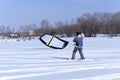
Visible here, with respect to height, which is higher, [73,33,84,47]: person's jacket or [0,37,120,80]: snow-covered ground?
[73,33,84,47]: person's jacket

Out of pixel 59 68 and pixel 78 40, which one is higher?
pixel 78 40

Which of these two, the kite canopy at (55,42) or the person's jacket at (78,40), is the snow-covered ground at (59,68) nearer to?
the person's jacket at (78,40)

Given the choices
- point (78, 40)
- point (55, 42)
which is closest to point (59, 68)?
point (78, 40)

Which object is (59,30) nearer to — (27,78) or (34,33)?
(34,33)

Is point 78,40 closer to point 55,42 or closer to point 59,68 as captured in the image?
point 59,68

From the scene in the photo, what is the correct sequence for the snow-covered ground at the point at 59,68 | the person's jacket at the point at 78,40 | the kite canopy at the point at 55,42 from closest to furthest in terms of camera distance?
the snow-covered ground at the point at 59,68
the person's jacket at the point at 78,40
the kite canopy at the point at 55,42

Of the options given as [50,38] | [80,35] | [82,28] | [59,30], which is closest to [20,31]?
[59,30]

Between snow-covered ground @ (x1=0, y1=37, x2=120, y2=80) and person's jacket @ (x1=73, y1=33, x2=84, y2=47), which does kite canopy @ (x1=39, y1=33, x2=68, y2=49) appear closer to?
snow-covered ground @ (x1=0, y1=37, x2=120, y2=80)

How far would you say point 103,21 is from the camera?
3767 inches

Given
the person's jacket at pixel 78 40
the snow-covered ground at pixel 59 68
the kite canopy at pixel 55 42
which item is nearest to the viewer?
the snow-covered ground at pixel 59 68

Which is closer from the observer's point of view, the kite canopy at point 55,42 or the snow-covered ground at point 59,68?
the snow-covered ground at point 59,68

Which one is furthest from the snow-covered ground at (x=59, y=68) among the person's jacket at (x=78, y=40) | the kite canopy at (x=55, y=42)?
the kite canopy at (x=55, y=42)

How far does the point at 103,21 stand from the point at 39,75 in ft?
288

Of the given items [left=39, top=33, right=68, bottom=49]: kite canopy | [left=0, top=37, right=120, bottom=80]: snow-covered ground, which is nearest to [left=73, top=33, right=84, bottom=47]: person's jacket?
[left=0, top=37, right=120, bottom=80]: snow-covered ground
